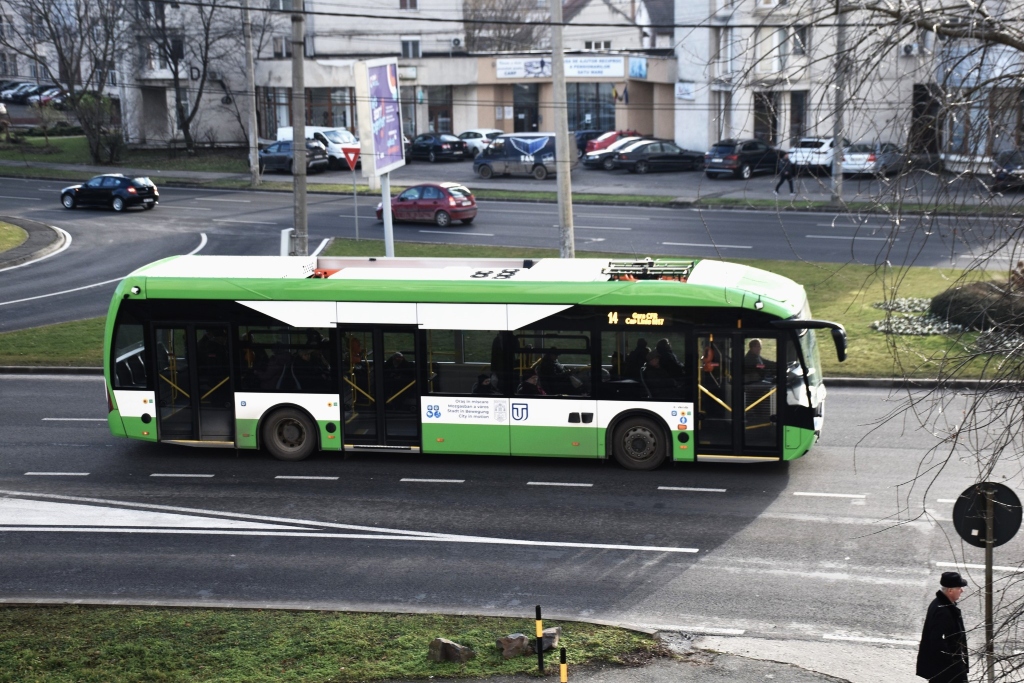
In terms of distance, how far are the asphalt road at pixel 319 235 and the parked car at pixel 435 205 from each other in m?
0.40

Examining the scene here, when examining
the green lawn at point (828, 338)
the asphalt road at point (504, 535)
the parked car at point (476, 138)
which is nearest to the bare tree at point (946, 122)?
the asphalt road at point (504, 535)

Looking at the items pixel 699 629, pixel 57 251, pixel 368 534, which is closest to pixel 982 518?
pixel 699 629

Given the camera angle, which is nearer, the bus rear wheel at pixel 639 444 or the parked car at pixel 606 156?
the bus rear wheel at pixel 639 444

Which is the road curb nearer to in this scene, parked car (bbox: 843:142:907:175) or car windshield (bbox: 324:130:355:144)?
car windshield (bbox: 324:130:355:144)

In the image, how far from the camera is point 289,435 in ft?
54.9

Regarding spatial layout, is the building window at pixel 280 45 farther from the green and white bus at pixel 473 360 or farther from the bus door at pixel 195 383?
the bus door at pixel 195 383

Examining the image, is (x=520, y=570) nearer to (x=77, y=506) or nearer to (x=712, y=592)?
(x=712, y=592)

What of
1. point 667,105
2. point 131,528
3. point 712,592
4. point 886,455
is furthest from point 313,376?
point 667,105

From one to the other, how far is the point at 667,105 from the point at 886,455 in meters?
47.0

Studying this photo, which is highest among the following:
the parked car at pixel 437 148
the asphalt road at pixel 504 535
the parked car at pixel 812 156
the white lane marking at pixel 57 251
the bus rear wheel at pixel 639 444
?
the parked car at pixel 437 148

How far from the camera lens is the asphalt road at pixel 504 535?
455 inches

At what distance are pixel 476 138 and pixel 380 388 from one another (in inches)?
1699

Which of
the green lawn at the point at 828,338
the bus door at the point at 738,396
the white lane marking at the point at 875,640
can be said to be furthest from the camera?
the green lawn at the point at 828,338

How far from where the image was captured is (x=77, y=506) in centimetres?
1475
